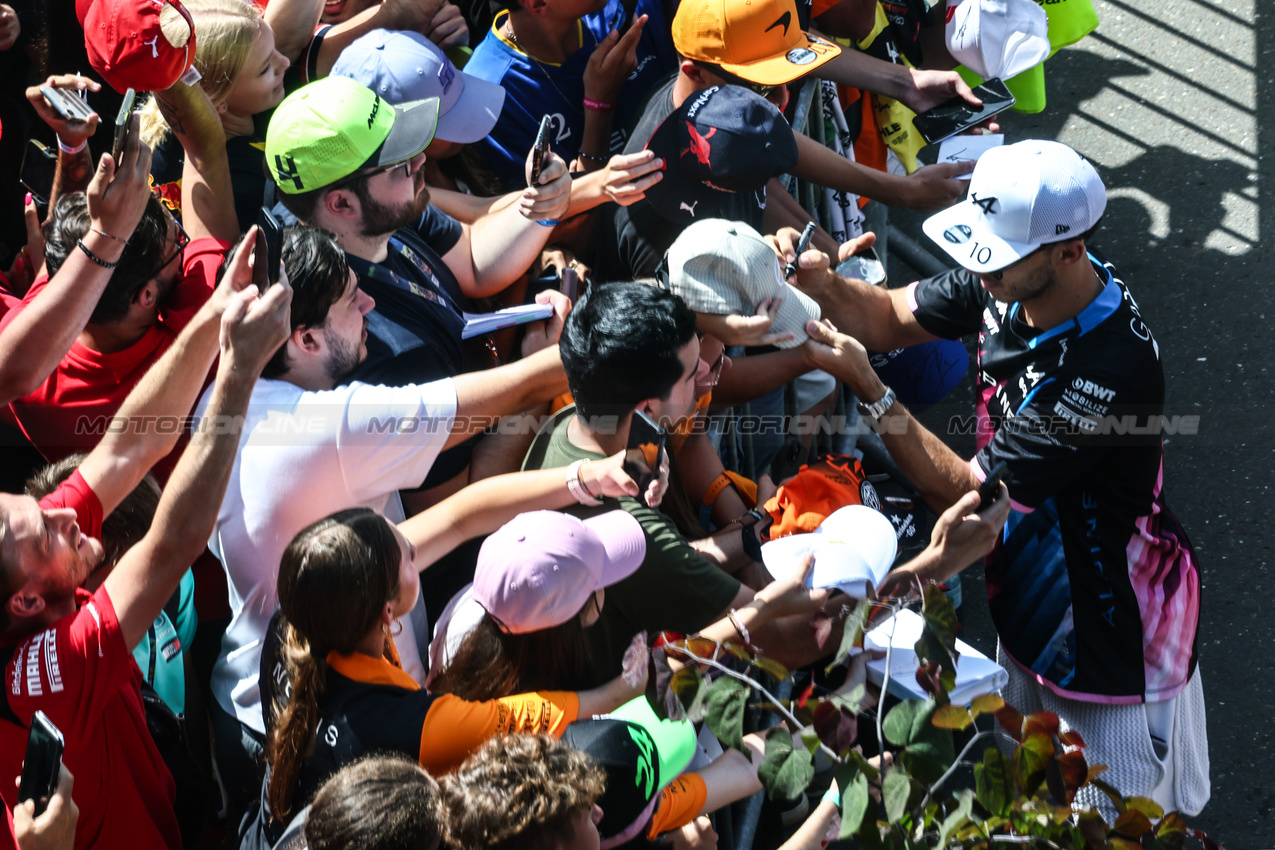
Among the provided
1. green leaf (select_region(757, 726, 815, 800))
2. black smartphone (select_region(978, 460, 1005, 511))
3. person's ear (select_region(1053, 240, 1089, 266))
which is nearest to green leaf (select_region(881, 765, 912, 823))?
green leaf (select_region(757, 726, 815, 800))

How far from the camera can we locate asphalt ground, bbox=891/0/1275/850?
12.0 ft

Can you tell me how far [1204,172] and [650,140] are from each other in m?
3.68

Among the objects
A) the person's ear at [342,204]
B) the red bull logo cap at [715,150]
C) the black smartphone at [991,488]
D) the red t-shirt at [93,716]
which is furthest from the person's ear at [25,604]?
the black smartphone at [991,488]

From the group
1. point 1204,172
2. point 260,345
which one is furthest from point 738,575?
point 1204,172

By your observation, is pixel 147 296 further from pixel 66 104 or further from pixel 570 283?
pixel 570 283

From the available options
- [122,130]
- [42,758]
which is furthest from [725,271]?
[42,758]

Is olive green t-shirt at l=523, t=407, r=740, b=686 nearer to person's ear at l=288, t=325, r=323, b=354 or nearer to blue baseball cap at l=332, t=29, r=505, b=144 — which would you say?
person's ear at l=288, t=325, r=323, b=354

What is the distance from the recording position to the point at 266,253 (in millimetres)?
2293

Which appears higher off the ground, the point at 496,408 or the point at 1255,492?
the point at 496,408

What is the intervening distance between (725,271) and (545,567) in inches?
41.4

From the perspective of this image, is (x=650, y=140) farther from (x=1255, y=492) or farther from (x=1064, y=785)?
(x=1255, y=492)

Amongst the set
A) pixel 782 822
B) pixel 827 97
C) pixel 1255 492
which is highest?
pixel 827 97

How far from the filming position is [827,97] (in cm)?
418

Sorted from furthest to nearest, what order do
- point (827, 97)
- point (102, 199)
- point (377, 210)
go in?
point (827, 97), point (377, 210), point (102, 199)
